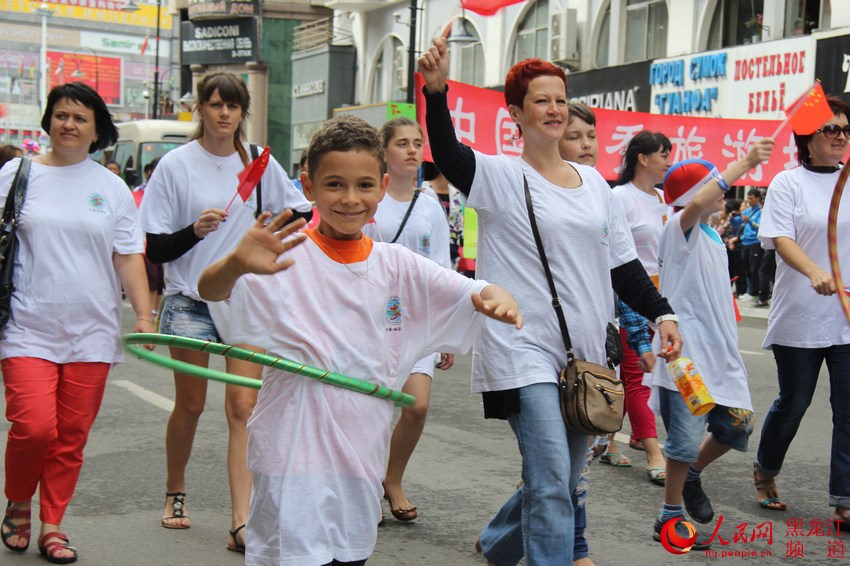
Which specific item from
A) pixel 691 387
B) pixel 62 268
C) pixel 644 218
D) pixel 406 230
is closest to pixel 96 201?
pixel 62 268

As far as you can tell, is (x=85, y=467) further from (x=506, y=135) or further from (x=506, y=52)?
(x=506, y=52)

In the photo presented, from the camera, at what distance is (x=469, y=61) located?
1297 inches

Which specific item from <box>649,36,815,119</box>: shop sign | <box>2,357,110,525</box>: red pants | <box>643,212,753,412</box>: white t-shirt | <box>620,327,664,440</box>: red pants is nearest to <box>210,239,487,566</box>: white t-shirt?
<box>2,357,110,525</box>: red pants

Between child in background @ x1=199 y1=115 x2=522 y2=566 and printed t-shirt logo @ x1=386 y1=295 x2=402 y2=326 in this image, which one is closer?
child in background @ x1=199 y1=115 x2=522 y2=566

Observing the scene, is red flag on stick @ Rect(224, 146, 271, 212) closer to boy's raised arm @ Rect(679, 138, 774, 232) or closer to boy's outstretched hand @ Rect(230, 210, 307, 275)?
boy's outstretched hand @ Rect(230, 210, 307, 275)

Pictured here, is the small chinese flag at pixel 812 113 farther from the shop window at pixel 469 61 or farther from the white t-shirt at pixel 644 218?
the shop window at pixel 469 61

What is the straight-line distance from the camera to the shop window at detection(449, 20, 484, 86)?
105 ft

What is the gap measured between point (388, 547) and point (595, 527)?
1.05m

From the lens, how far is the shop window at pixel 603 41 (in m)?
27.2

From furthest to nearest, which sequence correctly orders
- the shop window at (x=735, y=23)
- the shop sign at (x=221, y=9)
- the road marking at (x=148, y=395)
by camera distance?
the shop sign at (x=221, y=9) < the shop window at (x=735, y=23) < the road marking at (x=148, y=395)

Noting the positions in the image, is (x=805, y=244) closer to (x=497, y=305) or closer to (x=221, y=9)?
(x=497, y=305)

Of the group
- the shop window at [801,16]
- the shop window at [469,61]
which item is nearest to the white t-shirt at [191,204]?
the shop window at [801,16]

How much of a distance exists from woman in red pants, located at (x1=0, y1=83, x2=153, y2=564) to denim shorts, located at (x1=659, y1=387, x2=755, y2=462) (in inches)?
91.2

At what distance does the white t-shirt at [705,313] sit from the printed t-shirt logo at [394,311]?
87.3 inches
